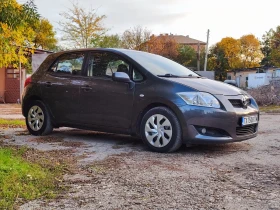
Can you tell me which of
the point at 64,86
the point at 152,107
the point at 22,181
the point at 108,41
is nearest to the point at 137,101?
the point at 152,107

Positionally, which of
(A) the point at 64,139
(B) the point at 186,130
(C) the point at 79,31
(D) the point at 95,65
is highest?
(C) the point at 79,31

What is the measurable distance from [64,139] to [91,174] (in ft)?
9.08

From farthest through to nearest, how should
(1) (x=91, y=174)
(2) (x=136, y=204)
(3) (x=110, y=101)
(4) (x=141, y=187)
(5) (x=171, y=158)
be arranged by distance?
(3) (x=110, y=101) → (5) (x=171, y=158) → (1) (x=91, y=174) → (4) (x=141, y=187) → (2) (x=136, y=204)

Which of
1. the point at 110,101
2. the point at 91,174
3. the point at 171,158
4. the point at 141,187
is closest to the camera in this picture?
the point at 141,187

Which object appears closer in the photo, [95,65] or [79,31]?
[95,65]

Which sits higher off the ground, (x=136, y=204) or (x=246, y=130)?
(x=246, y=130)

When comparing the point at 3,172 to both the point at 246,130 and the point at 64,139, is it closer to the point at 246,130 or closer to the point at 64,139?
the point at 64,139

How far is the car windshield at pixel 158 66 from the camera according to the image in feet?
19.6

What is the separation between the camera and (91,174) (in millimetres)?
4168

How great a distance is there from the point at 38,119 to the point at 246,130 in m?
3.93

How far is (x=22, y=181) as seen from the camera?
3.67 metres

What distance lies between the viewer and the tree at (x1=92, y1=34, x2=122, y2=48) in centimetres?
3016

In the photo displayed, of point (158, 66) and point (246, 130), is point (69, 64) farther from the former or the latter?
point (246, 130)

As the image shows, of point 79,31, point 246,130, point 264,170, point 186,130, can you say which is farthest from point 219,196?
point 79,31
